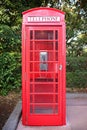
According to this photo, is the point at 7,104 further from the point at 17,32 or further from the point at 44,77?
the point at 17,32

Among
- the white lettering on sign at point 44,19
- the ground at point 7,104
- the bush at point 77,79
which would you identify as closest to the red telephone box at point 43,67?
the white lettering on sign at point 44,19

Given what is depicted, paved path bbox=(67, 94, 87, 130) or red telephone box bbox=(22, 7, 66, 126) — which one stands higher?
red telephone box bbox=(22, 7, 66, 126)

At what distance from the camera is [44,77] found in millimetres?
6961

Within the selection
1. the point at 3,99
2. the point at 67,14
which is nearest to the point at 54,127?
the point at 3,99

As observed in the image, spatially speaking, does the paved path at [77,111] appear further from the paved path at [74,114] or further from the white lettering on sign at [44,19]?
the white lettering on sign at [44,19]

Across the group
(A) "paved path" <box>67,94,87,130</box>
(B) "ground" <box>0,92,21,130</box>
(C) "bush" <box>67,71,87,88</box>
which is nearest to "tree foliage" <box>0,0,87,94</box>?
(B) "ground" <box>0,92,21,130</box>

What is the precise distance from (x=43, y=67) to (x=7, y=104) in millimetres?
3107

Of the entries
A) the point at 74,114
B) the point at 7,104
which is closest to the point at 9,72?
the point at 7,104

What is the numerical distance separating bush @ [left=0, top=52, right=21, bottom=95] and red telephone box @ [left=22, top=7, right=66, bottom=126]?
4210 millimetres

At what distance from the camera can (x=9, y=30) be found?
1144cm

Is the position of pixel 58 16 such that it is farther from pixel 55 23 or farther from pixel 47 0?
pixel 47 0

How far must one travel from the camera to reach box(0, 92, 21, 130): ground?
785 cm

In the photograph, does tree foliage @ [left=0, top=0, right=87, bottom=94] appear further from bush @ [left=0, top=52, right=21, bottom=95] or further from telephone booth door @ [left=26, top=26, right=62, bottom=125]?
telephone booth door @ [left=26, top=26, right=62, bottom=125]

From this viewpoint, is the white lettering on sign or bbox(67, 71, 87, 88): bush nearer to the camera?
the white lettering on sign
